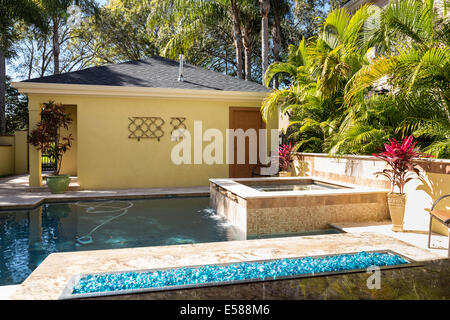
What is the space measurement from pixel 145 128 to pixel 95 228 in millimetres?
4901

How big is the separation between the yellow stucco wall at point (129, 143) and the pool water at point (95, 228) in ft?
6.80

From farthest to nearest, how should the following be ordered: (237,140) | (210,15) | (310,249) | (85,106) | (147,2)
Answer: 1. (147,2)
2. (210,15)
3. (237,140)
4. (85,106)
5. (310,249)

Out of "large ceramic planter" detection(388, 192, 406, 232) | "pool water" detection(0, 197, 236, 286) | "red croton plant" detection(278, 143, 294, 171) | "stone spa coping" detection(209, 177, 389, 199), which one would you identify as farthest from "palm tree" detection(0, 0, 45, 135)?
"large ceramic planter" detection(388, 192, 406, 232)

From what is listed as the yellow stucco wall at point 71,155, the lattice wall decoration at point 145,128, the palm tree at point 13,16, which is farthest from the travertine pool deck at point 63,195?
the palm tree at point 13,16

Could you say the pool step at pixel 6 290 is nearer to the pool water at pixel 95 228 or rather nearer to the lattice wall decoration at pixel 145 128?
the pool water at pixel 95 228

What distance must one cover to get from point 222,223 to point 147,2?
20999 millimetres

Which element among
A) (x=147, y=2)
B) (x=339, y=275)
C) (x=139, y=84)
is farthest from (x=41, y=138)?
(x=147, y=2)

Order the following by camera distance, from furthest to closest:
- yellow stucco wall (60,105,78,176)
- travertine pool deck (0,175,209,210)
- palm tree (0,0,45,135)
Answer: yellow stucco wall (60,105,78,176), palm tree (0,0,45,135), travertine pool deck (0,175,209,210)

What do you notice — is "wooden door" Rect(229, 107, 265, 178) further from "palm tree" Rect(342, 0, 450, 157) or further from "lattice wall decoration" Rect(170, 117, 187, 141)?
"palm tree" Rect(342, 0, 450, 157)

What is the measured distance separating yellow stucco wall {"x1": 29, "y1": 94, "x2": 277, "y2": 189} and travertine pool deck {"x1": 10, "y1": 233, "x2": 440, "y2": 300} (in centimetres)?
661

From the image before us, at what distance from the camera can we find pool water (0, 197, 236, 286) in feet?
14.5

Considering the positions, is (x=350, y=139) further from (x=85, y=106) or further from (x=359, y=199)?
(x=85, y=106)

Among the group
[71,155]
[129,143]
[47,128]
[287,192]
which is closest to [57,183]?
[47,128]
